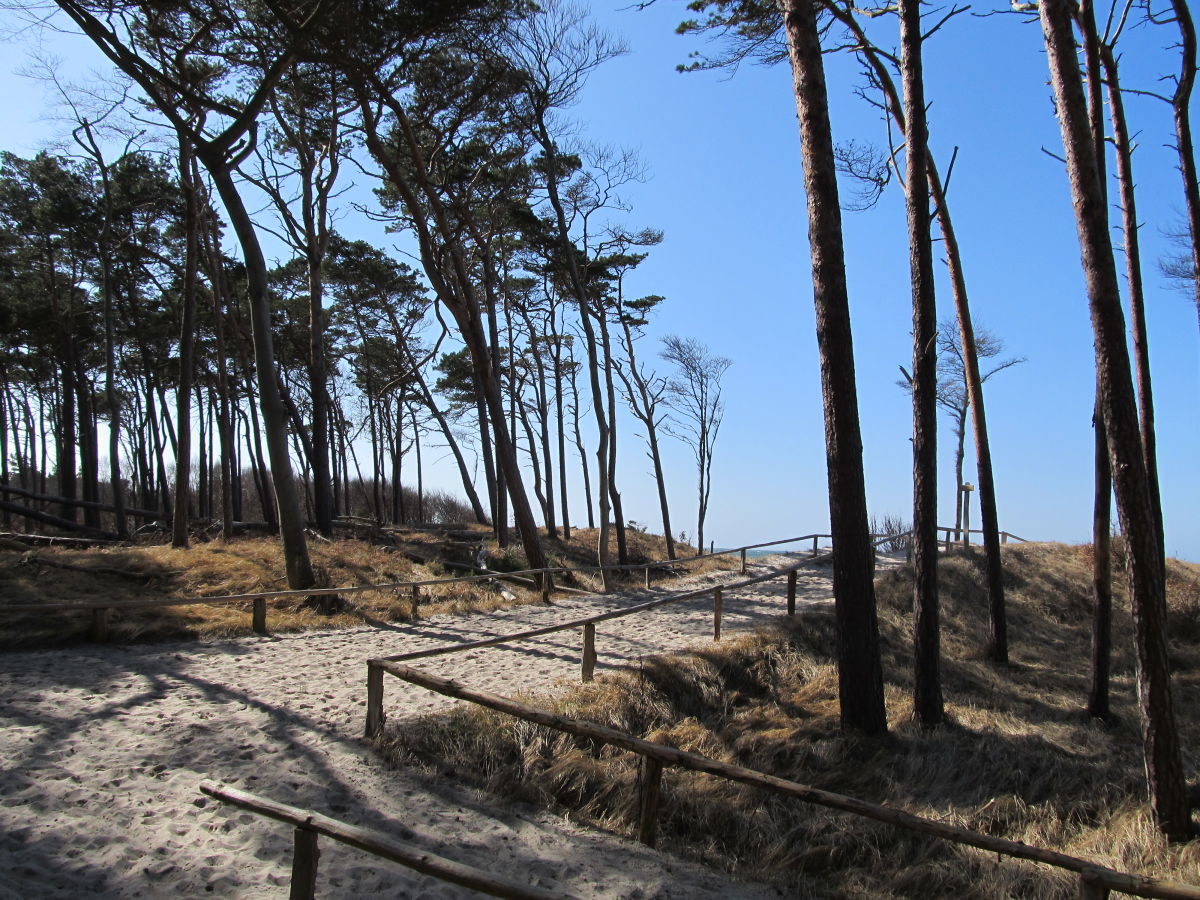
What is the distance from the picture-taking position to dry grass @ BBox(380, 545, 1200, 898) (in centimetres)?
518

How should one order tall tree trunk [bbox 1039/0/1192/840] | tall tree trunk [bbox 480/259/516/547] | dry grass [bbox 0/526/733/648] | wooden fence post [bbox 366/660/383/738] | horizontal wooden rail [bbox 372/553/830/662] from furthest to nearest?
1. tall tree trunk [bbox 480/259/516/547]
2. dry grass [bbox 0/526/733/648]
3. horizontal wooden rail [bbox 372/553/830/662]
4. wooden fence post [bbox 366/660/383/738]
5. tall tree trunk [bbox 1039/0/1192/840]

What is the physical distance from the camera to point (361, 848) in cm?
323

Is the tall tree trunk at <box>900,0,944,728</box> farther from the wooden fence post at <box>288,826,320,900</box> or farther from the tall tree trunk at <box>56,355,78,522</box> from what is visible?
the tall tree trunk at <box>56,355,78,522</box>

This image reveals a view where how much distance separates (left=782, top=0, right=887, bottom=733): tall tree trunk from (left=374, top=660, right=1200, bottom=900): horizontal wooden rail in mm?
2534

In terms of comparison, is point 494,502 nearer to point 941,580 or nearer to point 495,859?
point 941,580

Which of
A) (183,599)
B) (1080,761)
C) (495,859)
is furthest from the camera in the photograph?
(183,599)

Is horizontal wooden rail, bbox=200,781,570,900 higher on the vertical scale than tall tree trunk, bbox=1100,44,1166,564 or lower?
lower

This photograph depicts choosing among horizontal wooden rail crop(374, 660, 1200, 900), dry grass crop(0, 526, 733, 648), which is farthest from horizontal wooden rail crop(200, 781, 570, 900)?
dry grass crop(0, 526, 733, 648)

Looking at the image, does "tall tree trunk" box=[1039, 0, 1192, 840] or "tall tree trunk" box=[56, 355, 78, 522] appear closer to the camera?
"tall tree trunk" box=[1039, 0, 1192, 840]

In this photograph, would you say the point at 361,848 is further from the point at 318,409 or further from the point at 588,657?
the point at 318,409

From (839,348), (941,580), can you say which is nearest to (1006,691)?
(839,348)

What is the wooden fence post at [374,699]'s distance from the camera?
20.0ft

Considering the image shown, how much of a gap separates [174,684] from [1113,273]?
8858 mm

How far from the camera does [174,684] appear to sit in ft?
23.5
